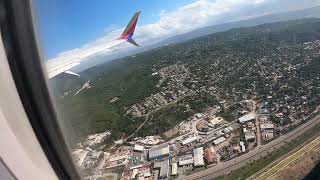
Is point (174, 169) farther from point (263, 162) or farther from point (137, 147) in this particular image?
point (263, 162)

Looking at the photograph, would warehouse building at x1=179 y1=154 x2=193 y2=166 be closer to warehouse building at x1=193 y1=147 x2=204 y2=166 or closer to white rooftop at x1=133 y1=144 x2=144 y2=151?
warehouse building at x1=193 y1=147 x2=204 y2=166

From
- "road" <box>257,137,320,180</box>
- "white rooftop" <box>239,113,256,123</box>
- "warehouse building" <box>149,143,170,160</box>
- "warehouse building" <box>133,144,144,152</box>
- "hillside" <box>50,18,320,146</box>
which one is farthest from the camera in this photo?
"white rooftop" <box>239,113,256,123</box>

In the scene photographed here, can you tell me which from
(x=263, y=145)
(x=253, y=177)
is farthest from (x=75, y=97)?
(x=263, y=145)

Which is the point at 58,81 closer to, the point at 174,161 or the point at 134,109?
the point at 174,161

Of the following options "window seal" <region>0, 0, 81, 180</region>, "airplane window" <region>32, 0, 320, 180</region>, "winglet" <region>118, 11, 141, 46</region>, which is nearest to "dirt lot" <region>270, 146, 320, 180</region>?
"airplane window" <region>32, 0, 320, 180</region>

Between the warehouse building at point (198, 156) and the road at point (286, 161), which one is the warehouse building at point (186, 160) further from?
the road at point (286, 161)

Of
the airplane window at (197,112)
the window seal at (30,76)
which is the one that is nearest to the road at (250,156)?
the airplane window at (197,112)
